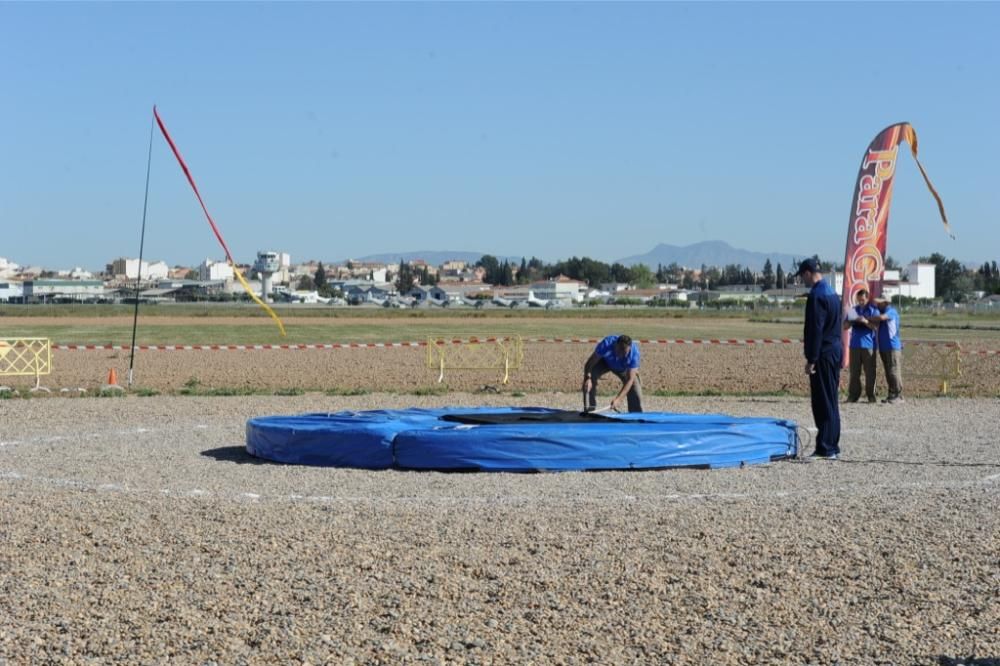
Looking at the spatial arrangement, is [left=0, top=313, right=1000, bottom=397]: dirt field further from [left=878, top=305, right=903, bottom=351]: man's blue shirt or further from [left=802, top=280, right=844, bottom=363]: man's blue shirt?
[left=802, top=280, right=844, bottom=363]: man's blue shirt

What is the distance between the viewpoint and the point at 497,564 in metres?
8.18

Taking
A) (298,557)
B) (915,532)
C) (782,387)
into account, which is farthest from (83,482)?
(782,387)

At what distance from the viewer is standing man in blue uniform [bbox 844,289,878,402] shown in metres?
21.2

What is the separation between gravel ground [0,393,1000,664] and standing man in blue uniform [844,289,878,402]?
7848 mm

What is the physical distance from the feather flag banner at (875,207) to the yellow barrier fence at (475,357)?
7.04m

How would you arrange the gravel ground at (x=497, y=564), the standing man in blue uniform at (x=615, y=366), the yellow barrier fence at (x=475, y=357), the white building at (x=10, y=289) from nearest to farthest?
the gravel ground at (x=497, y=564) < the standing man in blue uniform at (x=615, y=366) < the yellow barrier fence at (x=475, y=357) < the white building at (x=10, y=289)

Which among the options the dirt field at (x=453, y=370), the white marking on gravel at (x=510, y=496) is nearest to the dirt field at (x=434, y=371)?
the dirt field at (x=453, y=370)

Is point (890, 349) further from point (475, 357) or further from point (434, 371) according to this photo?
point (475, 357)

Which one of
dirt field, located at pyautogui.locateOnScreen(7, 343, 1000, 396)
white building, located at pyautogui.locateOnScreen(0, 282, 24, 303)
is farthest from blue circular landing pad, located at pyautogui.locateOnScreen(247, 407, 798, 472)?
white building, located at pyautogui.locateOnScreen(0, 282, 24, 303)

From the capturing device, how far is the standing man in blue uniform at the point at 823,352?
1352 cm

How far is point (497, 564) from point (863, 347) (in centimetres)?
1441

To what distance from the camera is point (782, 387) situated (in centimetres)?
2495

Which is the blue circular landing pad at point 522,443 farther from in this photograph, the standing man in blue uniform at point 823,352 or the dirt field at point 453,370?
the dirt field at point 453,370

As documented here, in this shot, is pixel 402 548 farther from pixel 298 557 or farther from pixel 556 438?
pixel 556 438
